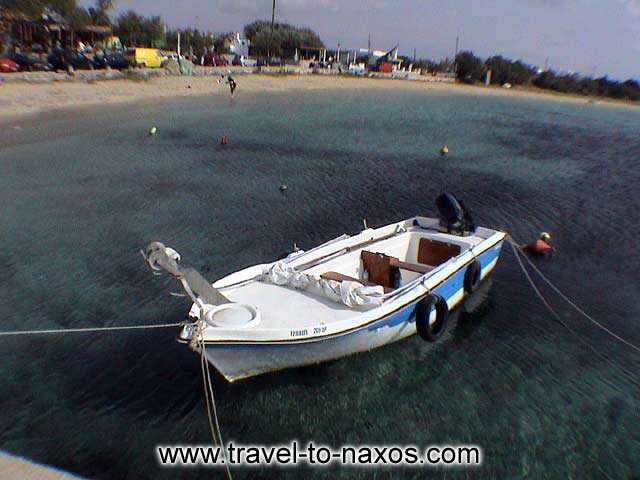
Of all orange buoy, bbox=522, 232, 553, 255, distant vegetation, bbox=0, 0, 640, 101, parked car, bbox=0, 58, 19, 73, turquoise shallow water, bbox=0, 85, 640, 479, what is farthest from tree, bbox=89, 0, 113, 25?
orange buoy, bbox=522, 232, 553, 255

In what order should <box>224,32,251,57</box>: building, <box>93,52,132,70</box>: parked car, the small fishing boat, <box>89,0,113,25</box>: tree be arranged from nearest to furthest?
the small fishing boat → <box>93,52,132,70</box>: parked car → <box>89,0,113,25</box>: tree → <box>224,32,251,57</box>: building

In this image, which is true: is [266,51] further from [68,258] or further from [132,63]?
[68,258]

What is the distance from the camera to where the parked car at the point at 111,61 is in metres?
60.7

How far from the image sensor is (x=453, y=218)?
1559 cm

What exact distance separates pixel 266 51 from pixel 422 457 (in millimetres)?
112696

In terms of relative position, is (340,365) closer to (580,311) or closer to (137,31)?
(580,311)

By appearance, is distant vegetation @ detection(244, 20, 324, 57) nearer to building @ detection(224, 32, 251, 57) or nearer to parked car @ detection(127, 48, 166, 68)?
building @ detection(224, 32, 251, 57)

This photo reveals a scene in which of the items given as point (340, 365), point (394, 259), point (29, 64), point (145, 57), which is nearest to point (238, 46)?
point (145, 57)

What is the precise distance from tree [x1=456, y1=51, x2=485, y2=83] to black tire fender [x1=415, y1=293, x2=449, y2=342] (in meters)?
114

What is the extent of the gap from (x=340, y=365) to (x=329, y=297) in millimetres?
1591

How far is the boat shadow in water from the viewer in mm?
10750

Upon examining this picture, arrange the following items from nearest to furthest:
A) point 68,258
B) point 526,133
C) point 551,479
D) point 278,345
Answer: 1. point 551,479
2. point 278,345
3. point 68,258
4. point 526,133

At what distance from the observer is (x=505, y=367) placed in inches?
476

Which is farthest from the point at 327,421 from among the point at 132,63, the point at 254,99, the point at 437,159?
the point at 132,63
